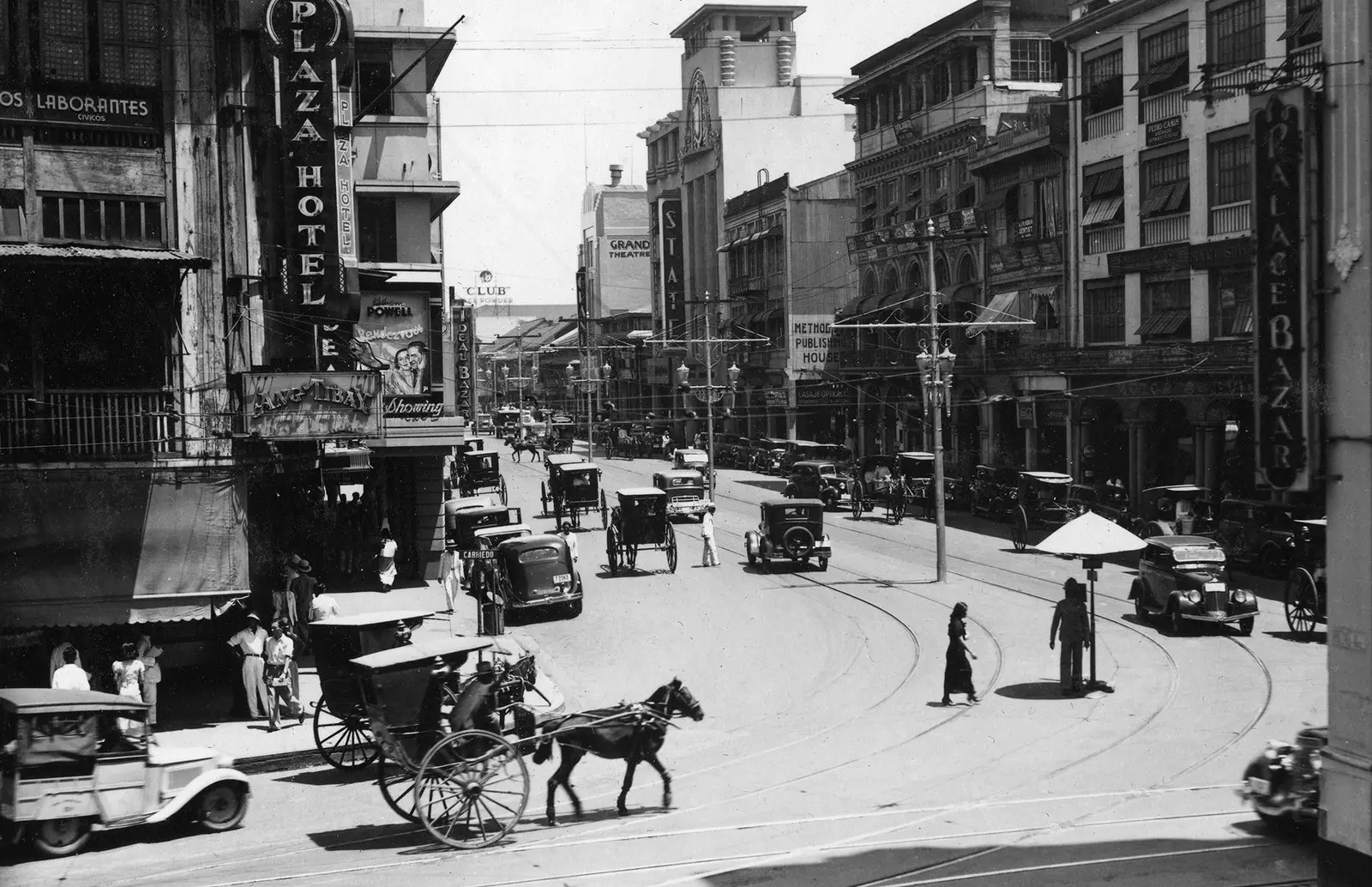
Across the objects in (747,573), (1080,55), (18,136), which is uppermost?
(1080,55)

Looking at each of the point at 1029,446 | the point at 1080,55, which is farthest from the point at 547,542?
the point at 1080,55

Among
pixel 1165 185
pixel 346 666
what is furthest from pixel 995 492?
pixel 346 666

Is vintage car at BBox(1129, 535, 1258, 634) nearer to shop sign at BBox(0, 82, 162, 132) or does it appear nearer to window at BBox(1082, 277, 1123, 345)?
shop sign at BBox(0, 82, 162, 132)

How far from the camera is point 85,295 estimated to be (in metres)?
20.3

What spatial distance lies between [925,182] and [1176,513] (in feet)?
98.1

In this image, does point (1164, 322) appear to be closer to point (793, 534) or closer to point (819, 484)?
point (819, 484)

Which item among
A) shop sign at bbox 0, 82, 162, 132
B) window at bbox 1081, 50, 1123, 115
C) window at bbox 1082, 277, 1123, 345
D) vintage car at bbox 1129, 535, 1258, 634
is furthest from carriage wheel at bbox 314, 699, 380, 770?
window at bbox 1081, 50, 1123, 115

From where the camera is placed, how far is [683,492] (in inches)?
1810

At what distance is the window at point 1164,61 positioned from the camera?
136 ft

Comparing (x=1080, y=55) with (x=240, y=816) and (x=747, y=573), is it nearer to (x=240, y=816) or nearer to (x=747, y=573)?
(x=747, y=573)

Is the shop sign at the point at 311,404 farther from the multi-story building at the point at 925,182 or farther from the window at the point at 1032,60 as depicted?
the window at the point at 1032,60

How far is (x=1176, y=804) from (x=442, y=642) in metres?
8.25

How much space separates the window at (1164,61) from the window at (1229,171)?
2.72 m

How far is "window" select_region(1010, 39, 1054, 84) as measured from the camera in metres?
57.5
